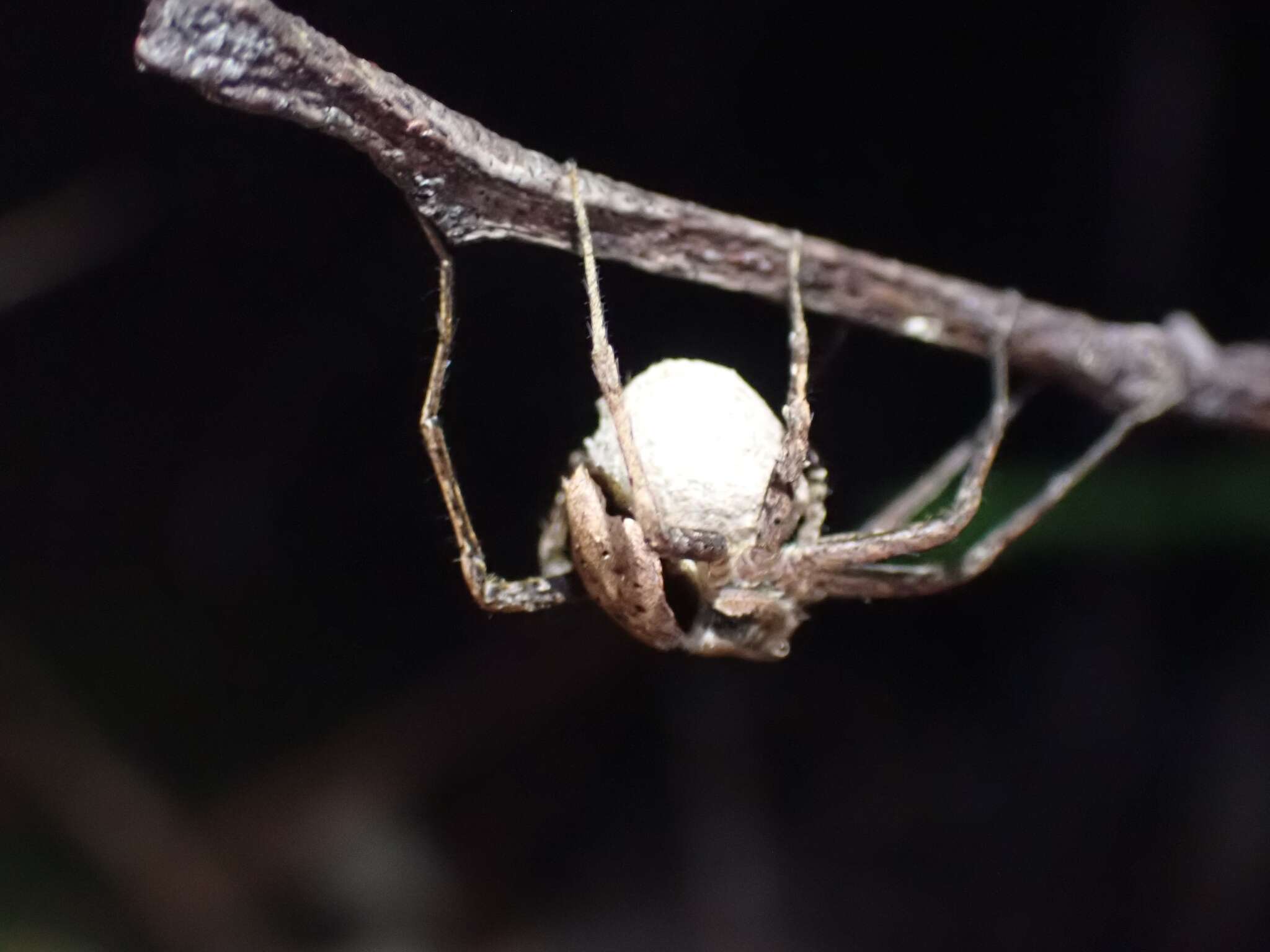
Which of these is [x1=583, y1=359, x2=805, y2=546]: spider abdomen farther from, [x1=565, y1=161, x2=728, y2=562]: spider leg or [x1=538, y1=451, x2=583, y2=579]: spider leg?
[x1=538, y1=451, x2=583, y2=579]: spider leg

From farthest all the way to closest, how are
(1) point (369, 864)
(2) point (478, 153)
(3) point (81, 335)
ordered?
(1) point (369, 864) → (3) point (81, 335) → (2) point (478, 153)

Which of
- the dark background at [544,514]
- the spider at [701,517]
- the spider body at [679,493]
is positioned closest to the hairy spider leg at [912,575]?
the spider at [701,517]

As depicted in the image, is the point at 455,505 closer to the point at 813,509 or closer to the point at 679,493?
the point at 679,493

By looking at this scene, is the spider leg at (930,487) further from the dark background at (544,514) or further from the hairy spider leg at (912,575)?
the dark background at (544,514)

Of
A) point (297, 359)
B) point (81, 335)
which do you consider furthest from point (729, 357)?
point (81, 335)

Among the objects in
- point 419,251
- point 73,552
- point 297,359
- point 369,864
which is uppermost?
point 419,251

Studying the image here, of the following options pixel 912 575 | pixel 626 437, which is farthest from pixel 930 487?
pixel 626 437

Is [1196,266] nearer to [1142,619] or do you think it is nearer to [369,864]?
[1142,619]
